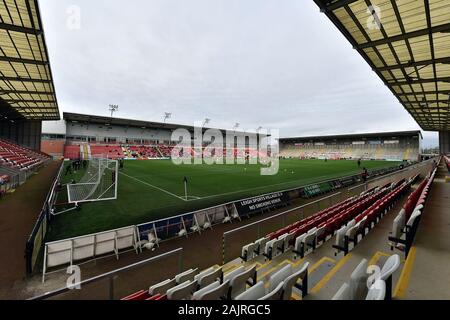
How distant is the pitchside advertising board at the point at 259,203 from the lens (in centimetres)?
1193

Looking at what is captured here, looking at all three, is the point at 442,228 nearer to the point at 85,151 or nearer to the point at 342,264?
the point at 342,264

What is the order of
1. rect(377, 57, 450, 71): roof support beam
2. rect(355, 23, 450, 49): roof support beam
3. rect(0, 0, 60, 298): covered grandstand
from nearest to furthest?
rect(0, 0, 60, 298): covered grandstand
rect(355, 23, 450, 49): roof support beam
rect(377, 57, 450, 71): roof support beam

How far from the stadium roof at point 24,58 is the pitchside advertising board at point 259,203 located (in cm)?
1378

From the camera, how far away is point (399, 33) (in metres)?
10.7

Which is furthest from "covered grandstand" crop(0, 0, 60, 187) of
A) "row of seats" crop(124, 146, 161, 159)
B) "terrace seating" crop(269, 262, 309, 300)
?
"row of seats" crop(124, 146, 161, 159)

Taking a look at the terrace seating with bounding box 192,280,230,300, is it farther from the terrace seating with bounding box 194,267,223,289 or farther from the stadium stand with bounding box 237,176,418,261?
the stadium stand with bounding box 237,176,418,261

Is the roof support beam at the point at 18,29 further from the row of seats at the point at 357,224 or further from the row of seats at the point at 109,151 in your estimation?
the row of seats at the point at 109,151

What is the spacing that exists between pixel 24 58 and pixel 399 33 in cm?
2373

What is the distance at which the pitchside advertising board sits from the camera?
11.9 m

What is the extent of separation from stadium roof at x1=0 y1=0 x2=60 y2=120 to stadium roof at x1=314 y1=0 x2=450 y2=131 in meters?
14.2

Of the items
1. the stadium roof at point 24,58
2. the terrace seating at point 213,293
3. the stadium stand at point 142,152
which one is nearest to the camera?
the terrace seating at point 213,293

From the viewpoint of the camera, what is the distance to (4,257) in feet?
23.5

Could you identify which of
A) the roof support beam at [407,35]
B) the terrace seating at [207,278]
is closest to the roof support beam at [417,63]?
the roof support beam at [407,35]
